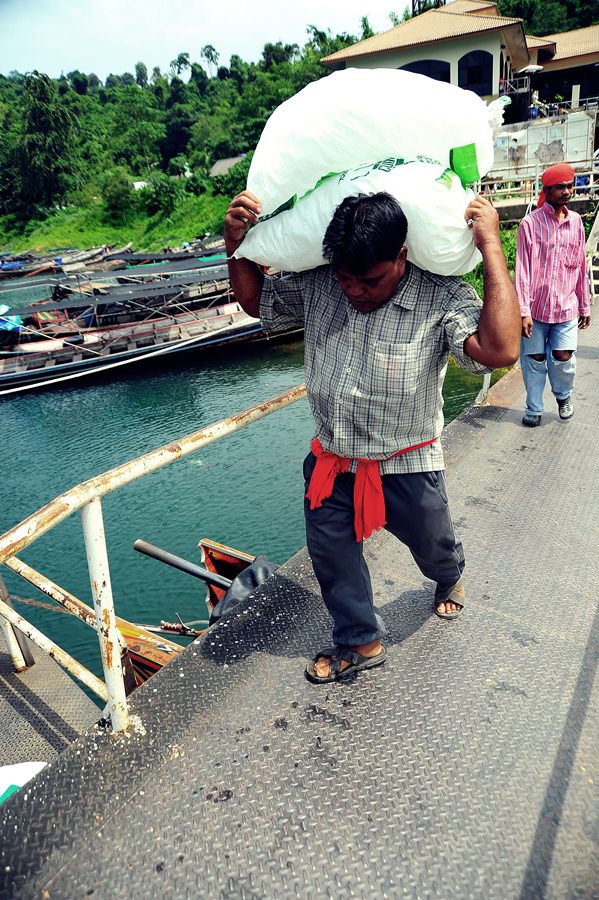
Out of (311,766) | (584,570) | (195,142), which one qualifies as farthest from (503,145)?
(195,142)

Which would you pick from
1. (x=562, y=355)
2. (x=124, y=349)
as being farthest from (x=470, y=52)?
(x=562, y=355)

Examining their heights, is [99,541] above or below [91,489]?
below

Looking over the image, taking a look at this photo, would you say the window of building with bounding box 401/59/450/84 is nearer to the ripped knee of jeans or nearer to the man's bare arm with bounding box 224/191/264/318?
the ripped knee of jeans

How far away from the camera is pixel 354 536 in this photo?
1.92 meters

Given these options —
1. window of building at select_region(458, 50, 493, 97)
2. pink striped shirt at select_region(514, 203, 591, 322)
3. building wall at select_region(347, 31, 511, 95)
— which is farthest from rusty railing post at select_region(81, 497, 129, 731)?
window of building at select_region(458, 50, 493, 97)

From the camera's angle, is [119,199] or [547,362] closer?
[547,362]

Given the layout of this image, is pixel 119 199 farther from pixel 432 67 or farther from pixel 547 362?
pixel 547 362

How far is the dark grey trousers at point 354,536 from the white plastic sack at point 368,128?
94 centimetres

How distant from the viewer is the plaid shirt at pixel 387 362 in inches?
66.7

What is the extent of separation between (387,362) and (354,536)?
1.91 ft

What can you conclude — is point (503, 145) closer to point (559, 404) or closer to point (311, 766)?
point (559, 404)

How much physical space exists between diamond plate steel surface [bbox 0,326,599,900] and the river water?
473 cm

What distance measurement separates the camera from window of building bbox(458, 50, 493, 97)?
26609 millimetres

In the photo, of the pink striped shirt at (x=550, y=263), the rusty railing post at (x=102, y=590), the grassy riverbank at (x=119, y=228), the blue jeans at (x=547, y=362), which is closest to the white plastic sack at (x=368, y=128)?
the rusty railing post at (x=102, y=590)
